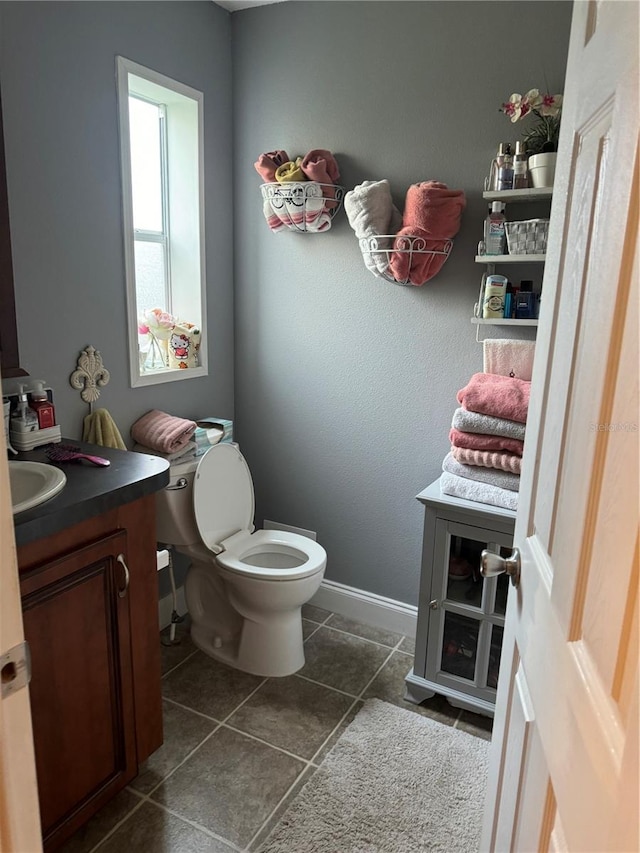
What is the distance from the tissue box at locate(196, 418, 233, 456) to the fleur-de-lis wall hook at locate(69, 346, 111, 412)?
40 centimetres

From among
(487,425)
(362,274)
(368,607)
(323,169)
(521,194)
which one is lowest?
(368,607)

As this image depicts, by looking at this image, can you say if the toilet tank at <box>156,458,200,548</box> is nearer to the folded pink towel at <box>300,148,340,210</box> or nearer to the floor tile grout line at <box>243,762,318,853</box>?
the floor tile grout line at <box>243,762,318,853</box>

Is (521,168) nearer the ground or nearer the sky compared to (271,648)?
nearer the sky

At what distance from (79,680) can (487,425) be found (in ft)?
4.46

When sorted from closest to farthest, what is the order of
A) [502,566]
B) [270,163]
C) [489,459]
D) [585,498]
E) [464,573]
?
[585,498] → [502,566] → [489,459] → [464,573] → [270,163]

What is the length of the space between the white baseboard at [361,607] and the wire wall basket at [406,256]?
4.38 feet

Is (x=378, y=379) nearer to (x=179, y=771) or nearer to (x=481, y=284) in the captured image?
(x=481, y=284)

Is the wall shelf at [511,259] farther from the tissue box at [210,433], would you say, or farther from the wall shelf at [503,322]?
the tissue box at [210,433]

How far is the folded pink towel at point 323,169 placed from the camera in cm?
228

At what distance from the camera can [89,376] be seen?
6.81 feet

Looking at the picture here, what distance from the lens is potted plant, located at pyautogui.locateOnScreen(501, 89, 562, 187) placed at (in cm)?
184

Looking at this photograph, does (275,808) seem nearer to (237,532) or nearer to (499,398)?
(237,532)

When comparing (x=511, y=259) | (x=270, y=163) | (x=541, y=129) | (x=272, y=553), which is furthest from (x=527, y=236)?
(x=272, y=553)

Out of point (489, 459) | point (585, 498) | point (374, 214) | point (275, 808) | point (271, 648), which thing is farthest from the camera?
point (271, 648)
